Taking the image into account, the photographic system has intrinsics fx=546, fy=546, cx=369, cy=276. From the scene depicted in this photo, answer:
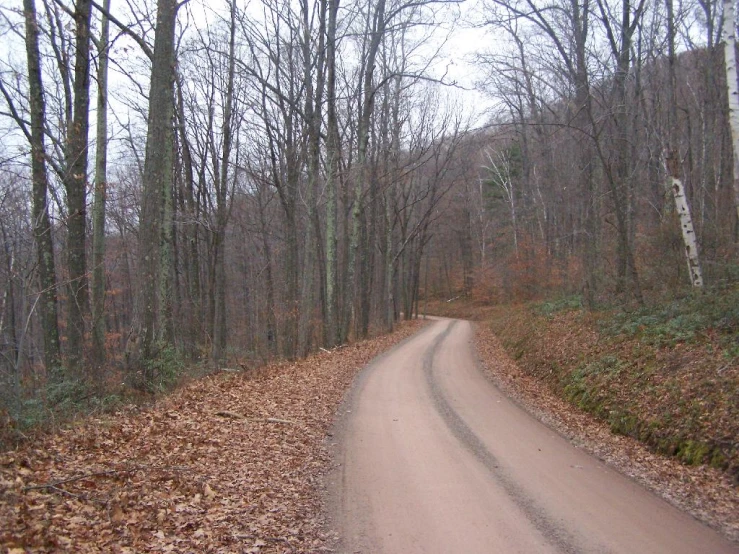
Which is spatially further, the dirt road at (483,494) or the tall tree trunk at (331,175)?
the tall tree trunk at (331,175)

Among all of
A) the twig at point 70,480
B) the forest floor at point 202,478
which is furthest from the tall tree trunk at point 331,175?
the twig at point 70,480

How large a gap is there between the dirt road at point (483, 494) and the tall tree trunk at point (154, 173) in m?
4.30

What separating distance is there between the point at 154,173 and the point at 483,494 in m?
8.61

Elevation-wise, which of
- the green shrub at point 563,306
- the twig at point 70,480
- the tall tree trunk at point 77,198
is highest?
the tall tree trunk at point 77,198

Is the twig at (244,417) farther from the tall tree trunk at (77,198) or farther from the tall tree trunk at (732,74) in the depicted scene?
the tall tree trunk at (732,74)

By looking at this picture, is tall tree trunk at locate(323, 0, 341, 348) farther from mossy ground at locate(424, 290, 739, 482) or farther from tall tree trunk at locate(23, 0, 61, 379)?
tall tree trunk at locate(23, 0, 61, 379)

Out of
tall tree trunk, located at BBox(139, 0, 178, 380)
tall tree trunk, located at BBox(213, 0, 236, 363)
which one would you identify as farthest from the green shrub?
tall tree trunk, located at BBox(139, 0, 178, 380)

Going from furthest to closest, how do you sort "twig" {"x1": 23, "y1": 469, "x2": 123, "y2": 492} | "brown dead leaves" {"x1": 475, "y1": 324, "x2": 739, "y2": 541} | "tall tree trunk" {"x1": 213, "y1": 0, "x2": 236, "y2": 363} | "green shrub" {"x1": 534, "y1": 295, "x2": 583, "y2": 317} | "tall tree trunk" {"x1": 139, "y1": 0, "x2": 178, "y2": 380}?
"tall tree trunk" {"x1": 213, "y1": 0, "x2": 236, "y2": 363} < "green shrub" {"x1": 534, "y1": 295, "x2": 583, "y2": 317} < "tall tree trunk" {"x1": 139, "y1": 0, "x2": 178, "y2": 380} < "brown dead leaves" {"x1": 475, "y1": 324, "x2": 739, "y2": 541} < "twig" {"x1": 23, "y1": 469, "x2": 123, "y2": 492}

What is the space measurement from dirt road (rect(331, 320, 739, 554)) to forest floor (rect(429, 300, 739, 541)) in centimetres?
42

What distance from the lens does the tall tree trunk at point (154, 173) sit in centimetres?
1077

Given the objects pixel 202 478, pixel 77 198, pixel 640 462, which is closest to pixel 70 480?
pixel 202 478

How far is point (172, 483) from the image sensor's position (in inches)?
227

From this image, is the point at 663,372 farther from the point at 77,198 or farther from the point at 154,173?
the point at 77,198

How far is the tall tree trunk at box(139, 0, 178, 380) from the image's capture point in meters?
10.8
